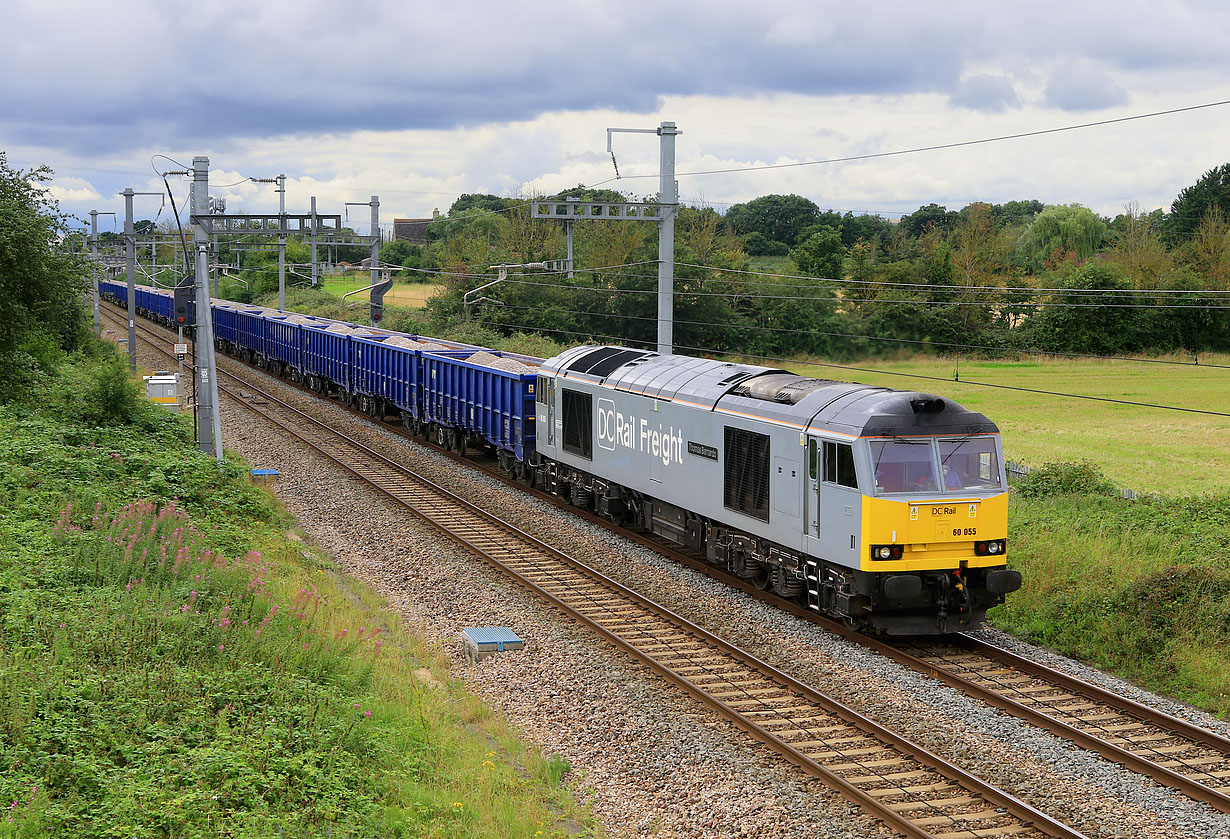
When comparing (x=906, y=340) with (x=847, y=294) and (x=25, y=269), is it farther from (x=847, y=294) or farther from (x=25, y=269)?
(x=25, y=269)

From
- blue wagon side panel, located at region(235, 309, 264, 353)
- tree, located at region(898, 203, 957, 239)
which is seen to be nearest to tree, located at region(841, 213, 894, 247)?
tree, located at region(898, 203, 957, 239)

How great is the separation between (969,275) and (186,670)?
63094mm

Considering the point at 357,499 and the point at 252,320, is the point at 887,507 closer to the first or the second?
the point at 357,499

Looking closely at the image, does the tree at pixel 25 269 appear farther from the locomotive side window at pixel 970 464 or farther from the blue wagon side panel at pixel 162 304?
the blue wagon side panel at pixel 162 304

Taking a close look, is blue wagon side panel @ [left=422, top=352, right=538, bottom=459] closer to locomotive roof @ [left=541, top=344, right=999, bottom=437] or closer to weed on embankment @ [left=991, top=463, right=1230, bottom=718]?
locomotive roof @ [left=541, top=344, right=999, bottom=437]

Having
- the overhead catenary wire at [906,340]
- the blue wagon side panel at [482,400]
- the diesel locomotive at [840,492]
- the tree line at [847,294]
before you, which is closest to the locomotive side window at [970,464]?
the diesel locomotive at [840,492]

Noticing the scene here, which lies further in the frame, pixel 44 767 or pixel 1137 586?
pixel 1137 586

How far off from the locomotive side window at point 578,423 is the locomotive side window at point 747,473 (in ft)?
18.9

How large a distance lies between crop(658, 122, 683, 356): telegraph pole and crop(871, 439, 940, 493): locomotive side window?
31.4 ft

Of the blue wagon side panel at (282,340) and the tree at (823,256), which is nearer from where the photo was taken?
the blue wagon side panel at (282,340)

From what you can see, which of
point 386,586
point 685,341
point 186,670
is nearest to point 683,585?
point 386,586

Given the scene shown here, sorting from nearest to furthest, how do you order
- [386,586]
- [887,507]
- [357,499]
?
[887,507] < [386,586] < [357,499]

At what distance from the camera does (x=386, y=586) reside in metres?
17.2

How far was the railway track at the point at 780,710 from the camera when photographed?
30.4 feet
